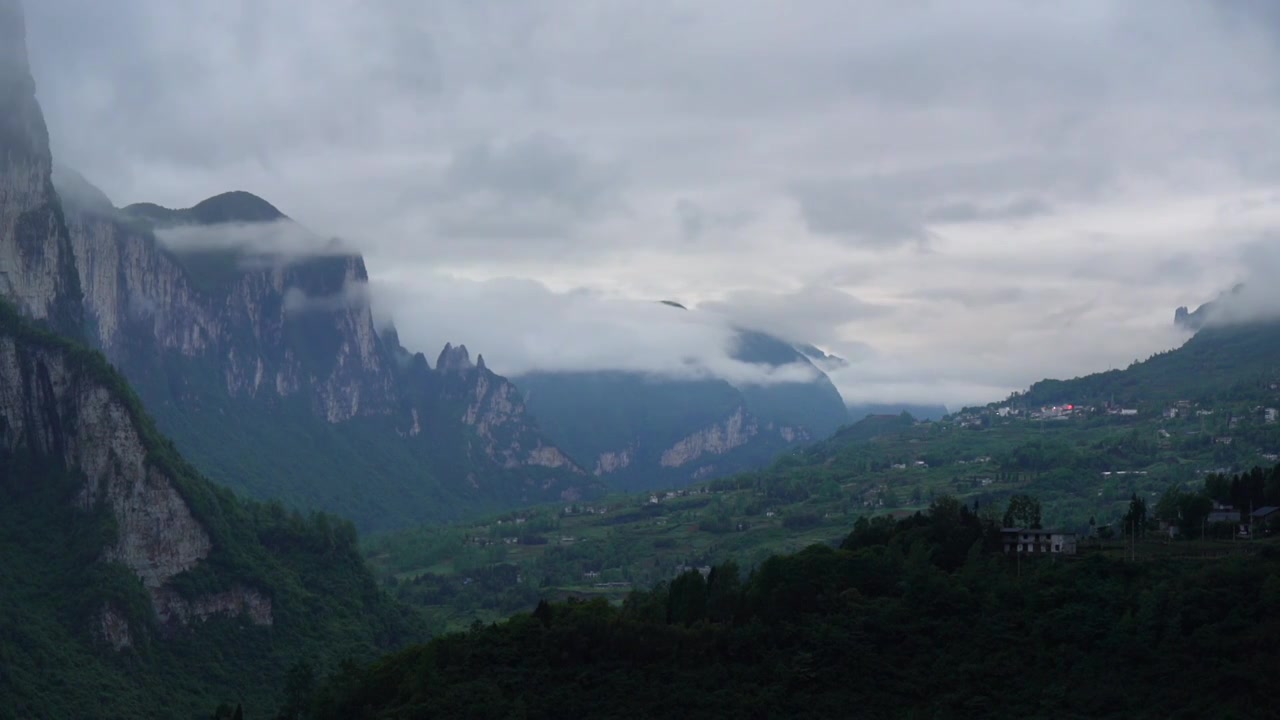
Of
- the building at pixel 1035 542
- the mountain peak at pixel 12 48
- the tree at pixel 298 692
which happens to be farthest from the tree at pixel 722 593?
the mountain peak at pixel 12 48

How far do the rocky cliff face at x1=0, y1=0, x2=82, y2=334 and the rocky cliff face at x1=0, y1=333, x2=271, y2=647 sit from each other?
1411 centimetres

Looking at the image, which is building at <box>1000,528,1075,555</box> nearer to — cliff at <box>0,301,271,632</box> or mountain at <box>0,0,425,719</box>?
mountain at <box>0,0,425,719</box>

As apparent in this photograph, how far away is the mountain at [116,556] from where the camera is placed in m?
128

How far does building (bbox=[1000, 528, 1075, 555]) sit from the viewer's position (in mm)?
92812

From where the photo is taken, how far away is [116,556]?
139 meters

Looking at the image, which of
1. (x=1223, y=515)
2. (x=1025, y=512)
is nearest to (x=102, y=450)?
(x=1025, y=512)

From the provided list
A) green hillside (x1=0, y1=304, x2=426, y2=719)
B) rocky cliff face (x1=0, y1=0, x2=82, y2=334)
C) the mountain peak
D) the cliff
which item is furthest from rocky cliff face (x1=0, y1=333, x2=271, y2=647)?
the mountain peak

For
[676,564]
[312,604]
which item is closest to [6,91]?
[312,604]

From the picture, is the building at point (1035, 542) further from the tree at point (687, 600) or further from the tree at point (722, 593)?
the tree at point (687, 600)

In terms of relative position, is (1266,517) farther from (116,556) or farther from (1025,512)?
(116,556)

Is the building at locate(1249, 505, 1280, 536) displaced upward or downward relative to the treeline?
upward

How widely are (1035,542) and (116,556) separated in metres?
83.3

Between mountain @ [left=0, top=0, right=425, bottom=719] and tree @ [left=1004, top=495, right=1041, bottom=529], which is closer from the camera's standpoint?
tree @ [left=1004, top=495, right=1041, bottom=529]

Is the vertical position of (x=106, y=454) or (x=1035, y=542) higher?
(x=106, y=454)
